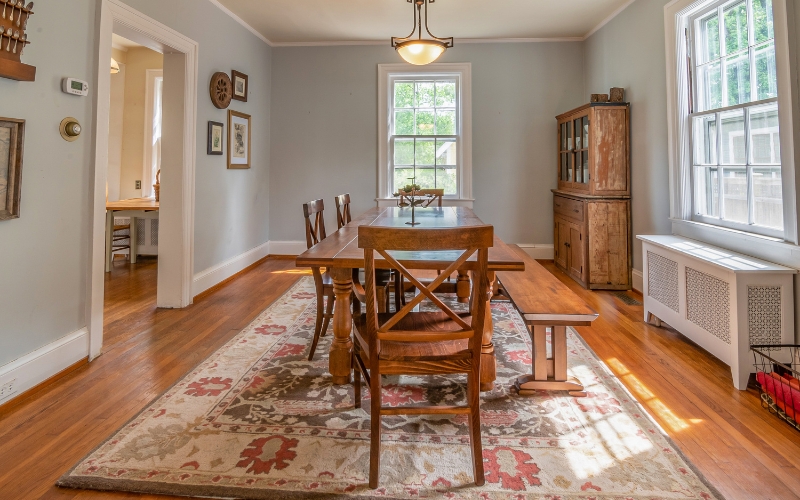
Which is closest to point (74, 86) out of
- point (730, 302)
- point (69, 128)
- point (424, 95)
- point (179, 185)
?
point (69, 128)

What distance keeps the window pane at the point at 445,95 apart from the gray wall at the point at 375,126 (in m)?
0.29

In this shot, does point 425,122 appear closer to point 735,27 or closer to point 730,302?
point 735,27

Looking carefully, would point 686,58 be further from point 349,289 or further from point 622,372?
point 349,289

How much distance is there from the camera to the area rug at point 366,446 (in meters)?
1.62

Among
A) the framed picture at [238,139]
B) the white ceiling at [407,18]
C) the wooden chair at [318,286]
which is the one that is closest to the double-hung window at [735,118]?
the white ceiling at [407,18]

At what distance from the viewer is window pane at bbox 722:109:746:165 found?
10.1 ft

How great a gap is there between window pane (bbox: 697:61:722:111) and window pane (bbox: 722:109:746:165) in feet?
0.56

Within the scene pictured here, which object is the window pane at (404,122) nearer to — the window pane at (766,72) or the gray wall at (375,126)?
the gray wall at (375,126)

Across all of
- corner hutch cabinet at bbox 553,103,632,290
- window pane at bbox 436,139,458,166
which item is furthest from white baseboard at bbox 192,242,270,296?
corner hutch cabinet at bbox 553,103,632,290

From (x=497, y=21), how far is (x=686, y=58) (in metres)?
2.27

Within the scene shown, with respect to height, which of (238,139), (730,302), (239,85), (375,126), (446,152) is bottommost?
(730,302)

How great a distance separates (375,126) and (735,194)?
4130 millimetres

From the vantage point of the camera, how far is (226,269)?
4.93m

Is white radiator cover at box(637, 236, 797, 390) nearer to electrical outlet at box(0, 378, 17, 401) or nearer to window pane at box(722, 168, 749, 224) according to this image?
window pane at box(722, 168, 749, 224)
